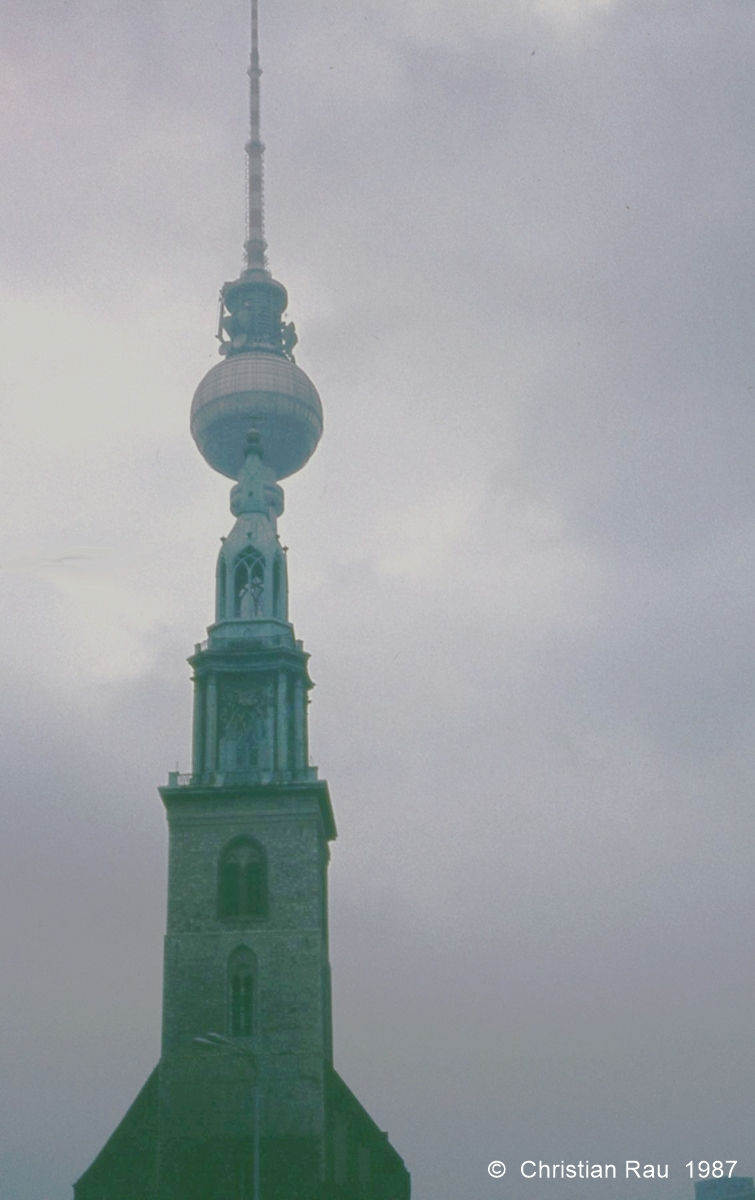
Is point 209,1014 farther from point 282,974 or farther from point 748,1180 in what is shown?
point 748,1180

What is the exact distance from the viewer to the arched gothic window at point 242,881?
65000 mm

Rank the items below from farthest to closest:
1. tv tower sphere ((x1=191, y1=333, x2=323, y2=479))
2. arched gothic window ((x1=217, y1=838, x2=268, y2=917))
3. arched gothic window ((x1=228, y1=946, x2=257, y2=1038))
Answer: tv tower sphere ((x1=191, y1=333, x2=323, y2=479)), arched gothic window ((x1=217, y1=838, x2=268, y2=917)), arched gothic window ((x1=228, y1=946, x2=257, y2=1038))

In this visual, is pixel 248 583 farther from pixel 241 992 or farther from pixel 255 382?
pixel 255 382

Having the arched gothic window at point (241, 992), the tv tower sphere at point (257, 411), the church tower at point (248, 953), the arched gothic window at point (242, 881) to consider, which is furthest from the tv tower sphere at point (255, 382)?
the arched gothic window at point (241, 992)

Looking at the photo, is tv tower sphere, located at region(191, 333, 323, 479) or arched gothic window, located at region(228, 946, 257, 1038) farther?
tv tower sphere, located at region(191, 333, 323, 479)

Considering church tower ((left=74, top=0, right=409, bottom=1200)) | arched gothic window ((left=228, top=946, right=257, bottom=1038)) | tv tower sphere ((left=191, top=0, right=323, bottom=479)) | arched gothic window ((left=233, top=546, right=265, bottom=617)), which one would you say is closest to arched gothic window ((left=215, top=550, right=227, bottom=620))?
church tower ((left=74, top=0, right=409, bottom=1200))

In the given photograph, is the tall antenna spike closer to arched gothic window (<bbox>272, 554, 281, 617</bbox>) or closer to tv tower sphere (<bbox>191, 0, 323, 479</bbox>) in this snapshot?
tv tower sphere (<bbox>191, 0, 323, 479</bbox>)

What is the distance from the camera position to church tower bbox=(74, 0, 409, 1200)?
6088 cm

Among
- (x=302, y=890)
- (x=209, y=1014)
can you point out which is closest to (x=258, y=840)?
(x=302, y=890)

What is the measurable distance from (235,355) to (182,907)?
164 ft

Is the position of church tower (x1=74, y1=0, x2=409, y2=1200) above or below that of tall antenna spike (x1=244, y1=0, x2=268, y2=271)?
below

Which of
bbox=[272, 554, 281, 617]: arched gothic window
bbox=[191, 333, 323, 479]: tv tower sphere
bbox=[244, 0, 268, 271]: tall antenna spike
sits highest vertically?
bbox=[244, 0, 268, 271]: tall antenna spike

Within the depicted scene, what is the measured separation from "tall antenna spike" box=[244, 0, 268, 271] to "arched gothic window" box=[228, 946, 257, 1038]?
59162mm

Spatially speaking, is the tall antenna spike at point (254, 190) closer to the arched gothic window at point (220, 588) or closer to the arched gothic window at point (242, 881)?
the arched gothic window at point (220, 588)
